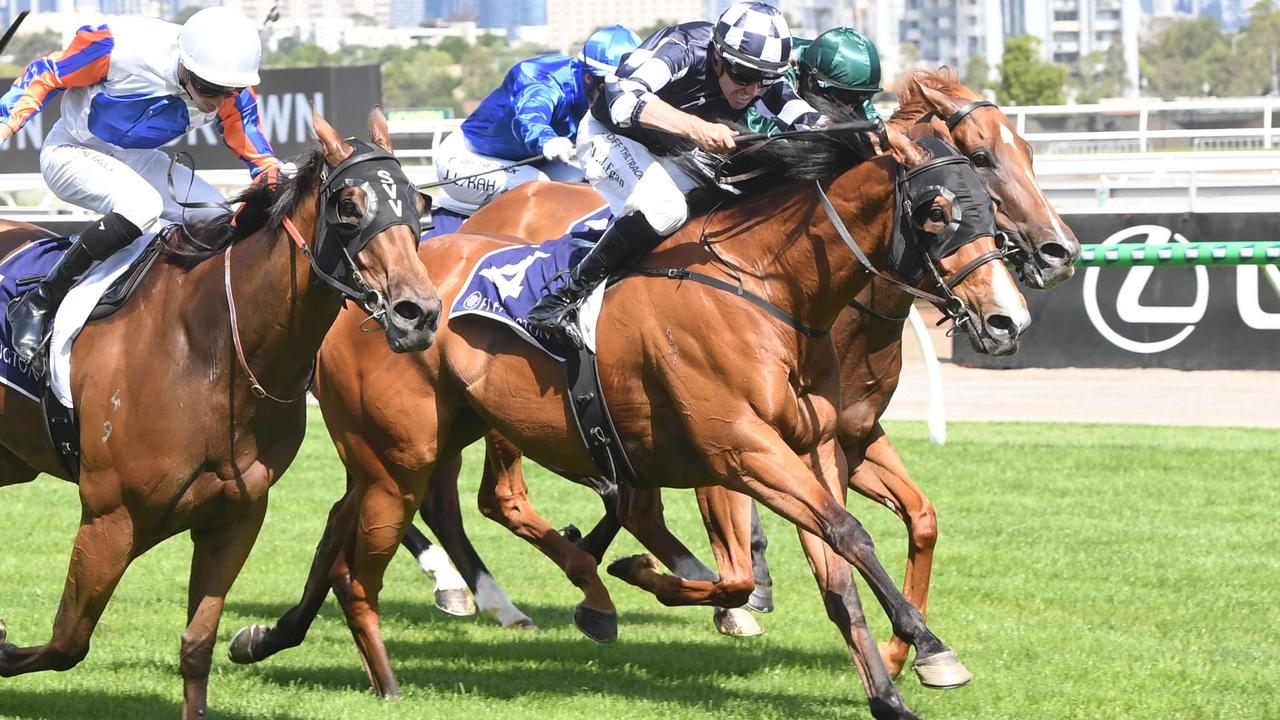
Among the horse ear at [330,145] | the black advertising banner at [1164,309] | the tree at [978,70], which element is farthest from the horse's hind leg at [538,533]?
the tree at [978,70]

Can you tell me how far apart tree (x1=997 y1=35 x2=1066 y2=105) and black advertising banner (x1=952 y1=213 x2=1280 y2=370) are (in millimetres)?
54538

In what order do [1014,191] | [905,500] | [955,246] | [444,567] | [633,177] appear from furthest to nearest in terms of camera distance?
[444,567], [905,500], [633,177], [1014,191], [955,246]

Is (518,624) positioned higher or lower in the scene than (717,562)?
lower

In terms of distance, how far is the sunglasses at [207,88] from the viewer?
16.2 ft

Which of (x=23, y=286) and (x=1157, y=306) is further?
(x=1157, y=306)

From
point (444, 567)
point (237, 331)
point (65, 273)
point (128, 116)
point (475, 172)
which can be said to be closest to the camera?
point (237, 331)

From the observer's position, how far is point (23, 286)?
509 centimetres

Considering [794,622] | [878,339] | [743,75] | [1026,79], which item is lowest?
[1026,79]

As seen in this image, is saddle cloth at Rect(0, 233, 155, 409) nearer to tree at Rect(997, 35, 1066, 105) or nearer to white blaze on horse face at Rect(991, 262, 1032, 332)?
white blaze on horse face at Rect(991, 262, 1032, 332)

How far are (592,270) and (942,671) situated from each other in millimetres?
1584

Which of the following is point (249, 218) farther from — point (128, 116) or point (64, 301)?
point (128, 116)

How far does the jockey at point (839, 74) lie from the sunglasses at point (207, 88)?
1.79m

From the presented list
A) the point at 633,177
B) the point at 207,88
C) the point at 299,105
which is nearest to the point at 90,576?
the point at 207,88

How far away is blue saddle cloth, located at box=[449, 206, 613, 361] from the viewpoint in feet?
17.6
